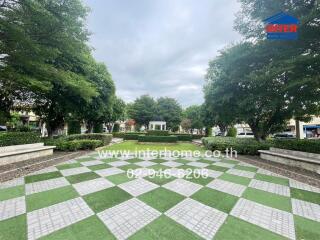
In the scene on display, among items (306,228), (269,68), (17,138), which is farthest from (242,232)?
(17,138)

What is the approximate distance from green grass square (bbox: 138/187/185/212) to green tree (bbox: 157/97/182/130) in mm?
36118

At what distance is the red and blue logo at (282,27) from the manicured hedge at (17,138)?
14.6 m

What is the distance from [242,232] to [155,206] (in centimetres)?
181

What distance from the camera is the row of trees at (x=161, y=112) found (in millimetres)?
40062

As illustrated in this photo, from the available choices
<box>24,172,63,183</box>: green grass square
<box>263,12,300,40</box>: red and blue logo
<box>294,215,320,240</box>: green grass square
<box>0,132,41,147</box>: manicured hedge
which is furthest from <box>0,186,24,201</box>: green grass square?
<box>263,12,300,40</box>: red and blue logo

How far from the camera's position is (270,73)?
7969mm

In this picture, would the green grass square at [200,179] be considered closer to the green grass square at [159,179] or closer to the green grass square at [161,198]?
the green grass square at [159,179]

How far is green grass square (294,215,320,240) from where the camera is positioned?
110 inches

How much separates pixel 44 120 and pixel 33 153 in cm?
689

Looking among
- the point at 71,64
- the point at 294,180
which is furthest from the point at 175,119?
the point at 294,180

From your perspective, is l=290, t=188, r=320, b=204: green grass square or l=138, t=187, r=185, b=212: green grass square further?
l=290, t=188, r=320, b=204: green grass square

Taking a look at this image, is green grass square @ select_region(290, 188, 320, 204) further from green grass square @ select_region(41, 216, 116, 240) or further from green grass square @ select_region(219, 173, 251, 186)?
green grass square @ select_region(41, 216, 116, 240)

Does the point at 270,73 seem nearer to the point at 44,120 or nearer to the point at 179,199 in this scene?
the point at 179,199

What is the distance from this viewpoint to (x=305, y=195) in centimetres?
461
